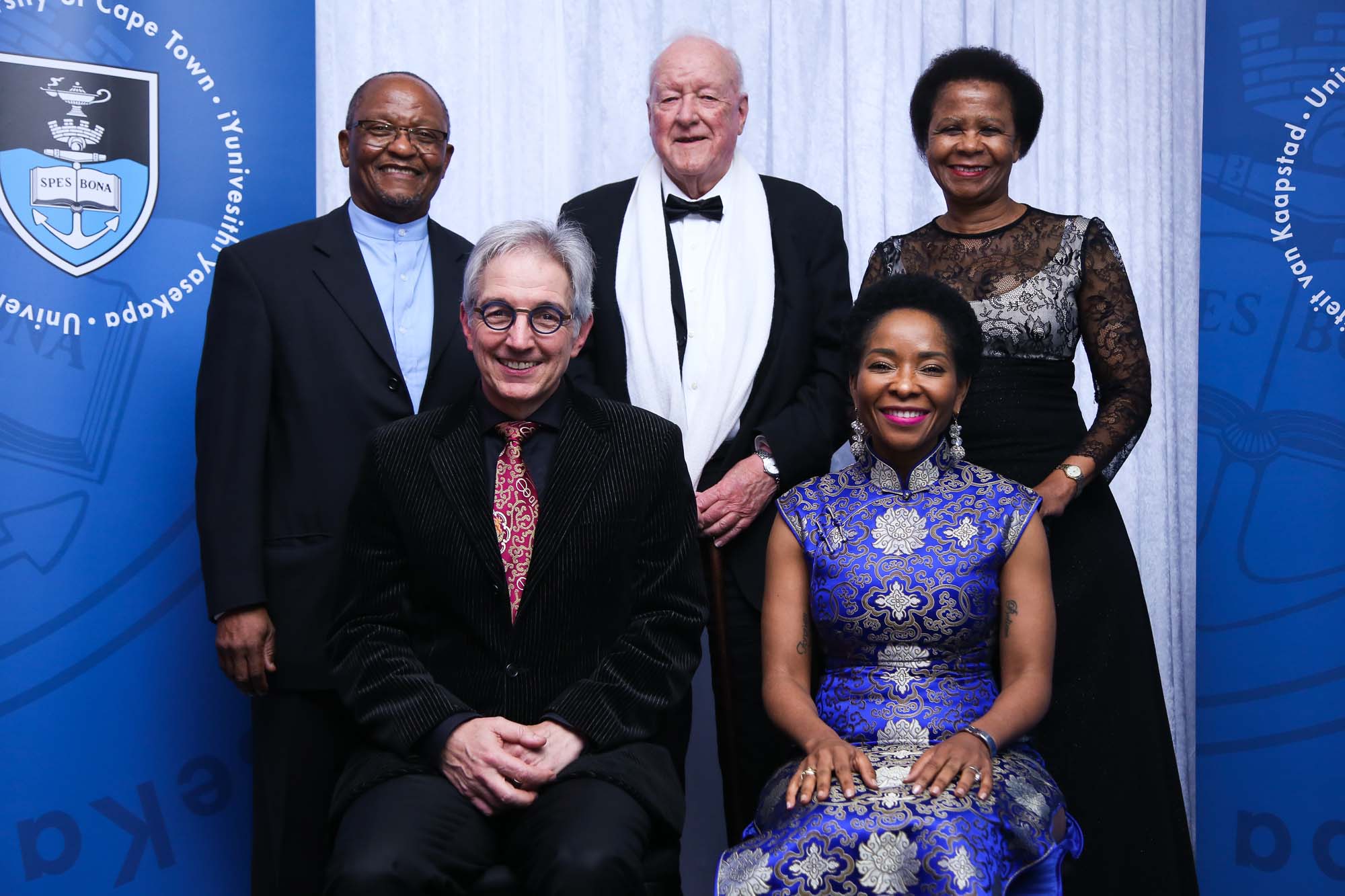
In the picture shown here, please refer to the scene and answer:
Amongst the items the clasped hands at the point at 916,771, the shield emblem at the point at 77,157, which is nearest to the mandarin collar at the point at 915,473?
the clasped hands at the point at 916,771

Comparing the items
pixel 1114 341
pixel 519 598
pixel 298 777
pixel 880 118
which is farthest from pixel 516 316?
pixel 880 118

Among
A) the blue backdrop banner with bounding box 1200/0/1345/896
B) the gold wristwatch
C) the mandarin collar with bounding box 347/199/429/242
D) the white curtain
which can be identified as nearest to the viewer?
the gold wristwatch

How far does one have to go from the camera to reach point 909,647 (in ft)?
7.67

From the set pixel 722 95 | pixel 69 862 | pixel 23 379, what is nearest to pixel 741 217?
pixel 722 95

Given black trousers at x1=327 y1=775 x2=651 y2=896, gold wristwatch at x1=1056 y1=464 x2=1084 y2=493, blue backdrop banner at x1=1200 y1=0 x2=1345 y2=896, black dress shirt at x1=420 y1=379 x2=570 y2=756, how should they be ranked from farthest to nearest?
blue backdrop banner at x1=1200 y1=0 x2=1345 y2=896 → gold wristwatch at x1=1056 y1=464 x2=1084 y2=493 → black dress shirt at x1=420 y1=379 x2=570 y2=756 → black trousers at x1=327 y1=775 x2=651 y2=896

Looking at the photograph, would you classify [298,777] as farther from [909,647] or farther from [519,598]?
[909,647]

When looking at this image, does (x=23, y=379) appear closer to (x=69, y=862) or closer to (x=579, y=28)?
(x=69, y=862)

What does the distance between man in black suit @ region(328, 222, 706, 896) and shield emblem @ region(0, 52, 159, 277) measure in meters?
1.31

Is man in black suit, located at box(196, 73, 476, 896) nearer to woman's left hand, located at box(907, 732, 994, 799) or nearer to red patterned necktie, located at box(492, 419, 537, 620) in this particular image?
red patterned necktie, located at box(492, 419, 537, 620)

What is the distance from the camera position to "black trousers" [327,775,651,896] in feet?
6.51

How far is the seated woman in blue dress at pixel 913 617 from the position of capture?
2.11 m

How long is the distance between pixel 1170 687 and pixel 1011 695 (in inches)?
87.5

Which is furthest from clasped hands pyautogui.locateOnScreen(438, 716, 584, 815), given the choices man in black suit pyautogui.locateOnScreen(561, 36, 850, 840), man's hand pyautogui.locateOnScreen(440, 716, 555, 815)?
man in black suit pyautogui.locateOnScreen(561, 36, 850, 840)

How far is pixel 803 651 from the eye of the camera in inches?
93.7
